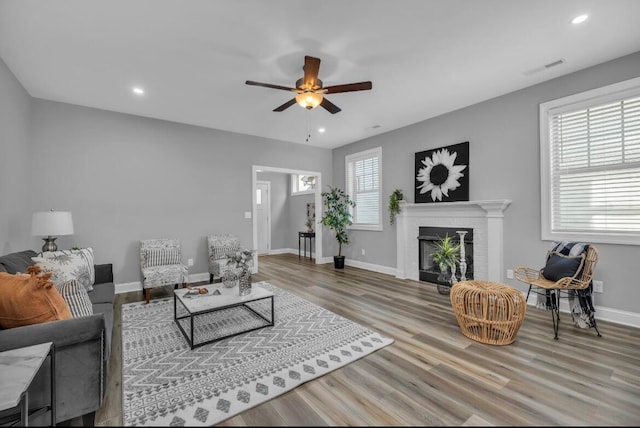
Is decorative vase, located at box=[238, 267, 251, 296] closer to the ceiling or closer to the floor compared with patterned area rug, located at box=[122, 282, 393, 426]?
closer to the ceiling

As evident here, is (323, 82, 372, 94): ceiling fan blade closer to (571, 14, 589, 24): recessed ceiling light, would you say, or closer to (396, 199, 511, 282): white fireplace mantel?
(571, 14, 589, 24): recessed ceiling light

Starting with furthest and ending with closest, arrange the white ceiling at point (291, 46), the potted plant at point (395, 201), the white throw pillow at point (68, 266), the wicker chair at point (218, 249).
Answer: the potted plant at point (395, 201), the wicker chair at point (218, 249), the white throw pillow at point (68, 266), the white ceiling at point (291, 46)

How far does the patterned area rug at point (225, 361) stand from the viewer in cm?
164

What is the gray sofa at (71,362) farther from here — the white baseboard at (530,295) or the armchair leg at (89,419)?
the white baseboard at (530,295)

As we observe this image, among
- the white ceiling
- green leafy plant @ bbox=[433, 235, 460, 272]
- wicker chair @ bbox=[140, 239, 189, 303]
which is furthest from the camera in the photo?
green leafy plant @ bbox=[433, 235, 460, 272]

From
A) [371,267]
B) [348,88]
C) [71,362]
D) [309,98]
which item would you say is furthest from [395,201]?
[71,362]

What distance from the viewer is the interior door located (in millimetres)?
8062

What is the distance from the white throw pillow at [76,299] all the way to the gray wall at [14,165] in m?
1.41

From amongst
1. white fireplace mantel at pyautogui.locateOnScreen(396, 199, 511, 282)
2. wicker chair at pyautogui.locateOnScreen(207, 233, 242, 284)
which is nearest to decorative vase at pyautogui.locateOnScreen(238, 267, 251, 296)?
wicker chair at pyautogui.locateOnScreen(207, 233, 242, 284)

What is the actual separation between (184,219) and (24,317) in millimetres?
3279

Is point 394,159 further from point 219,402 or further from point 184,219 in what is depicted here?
point 219,402

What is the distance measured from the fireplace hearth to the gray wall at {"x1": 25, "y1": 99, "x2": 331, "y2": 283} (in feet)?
10.2

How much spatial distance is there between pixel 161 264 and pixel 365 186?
3.94 meters

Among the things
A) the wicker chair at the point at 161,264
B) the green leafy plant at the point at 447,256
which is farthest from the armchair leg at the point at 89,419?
the green leafy plant at the point at 447,256
